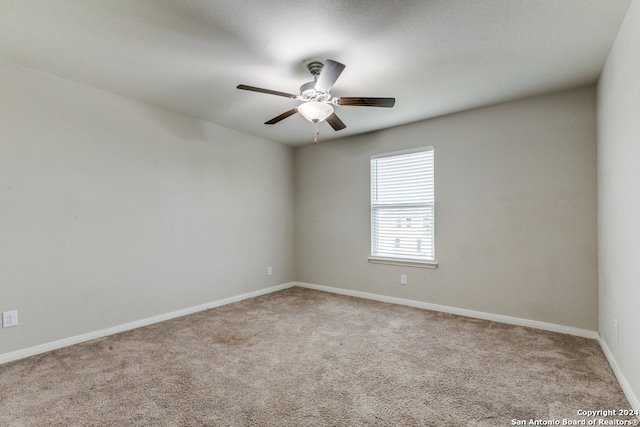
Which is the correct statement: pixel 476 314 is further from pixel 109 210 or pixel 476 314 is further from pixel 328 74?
pixel 109 210

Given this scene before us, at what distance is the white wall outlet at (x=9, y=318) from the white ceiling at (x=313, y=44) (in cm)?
201

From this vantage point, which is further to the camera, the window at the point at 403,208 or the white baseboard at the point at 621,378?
the window at the point at 403,208

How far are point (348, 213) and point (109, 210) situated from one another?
118 inches

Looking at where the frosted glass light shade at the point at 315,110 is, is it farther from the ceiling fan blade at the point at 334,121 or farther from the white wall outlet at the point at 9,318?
the white wall outlet at the point at 9,318

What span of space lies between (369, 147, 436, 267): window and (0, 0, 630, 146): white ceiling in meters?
1.02

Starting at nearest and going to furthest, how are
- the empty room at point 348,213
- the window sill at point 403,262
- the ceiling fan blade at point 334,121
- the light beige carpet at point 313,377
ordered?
the light beige carpet at point 313,377, the empty room at point 348,213, the ceiling fan blade at point 334,121, the window sill at point 403,262

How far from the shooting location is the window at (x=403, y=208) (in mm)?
3979

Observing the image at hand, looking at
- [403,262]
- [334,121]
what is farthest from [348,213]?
[334,121]

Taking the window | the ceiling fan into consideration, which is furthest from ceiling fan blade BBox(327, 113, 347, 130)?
the window

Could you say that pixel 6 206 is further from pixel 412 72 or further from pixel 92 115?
pixel 412 72

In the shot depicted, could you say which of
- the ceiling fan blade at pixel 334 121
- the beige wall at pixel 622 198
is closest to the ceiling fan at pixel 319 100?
the ceiling fan blade at pixel 334 121

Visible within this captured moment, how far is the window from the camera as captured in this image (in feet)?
13.1

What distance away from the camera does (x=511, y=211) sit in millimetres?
3350

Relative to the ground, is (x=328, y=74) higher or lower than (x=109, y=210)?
higher
